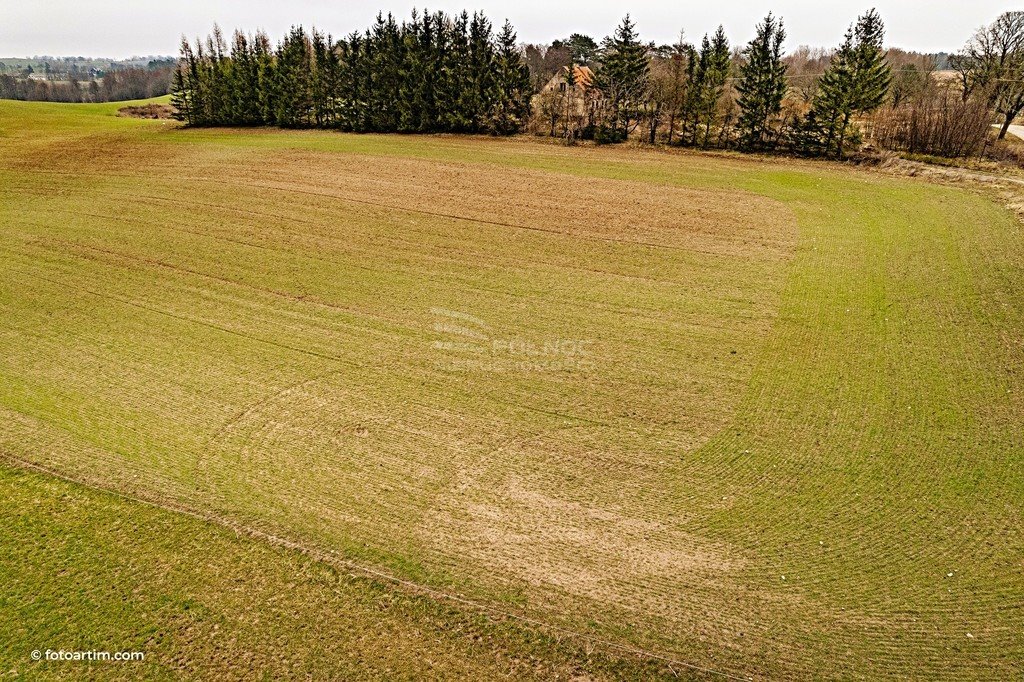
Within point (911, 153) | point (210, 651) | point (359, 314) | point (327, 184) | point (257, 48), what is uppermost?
point (257, 48)

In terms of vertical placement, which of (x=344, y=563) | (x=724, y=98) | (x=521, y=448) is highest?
(x=724, y=98)

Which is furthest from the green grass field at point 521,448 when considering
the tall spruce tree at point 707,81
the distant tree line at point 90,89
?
the distant tree line at point 90,89

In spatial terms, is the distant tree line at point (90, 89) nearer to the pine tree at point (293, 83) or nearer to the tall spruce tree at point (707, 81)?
the pine tree at point (293, 83)

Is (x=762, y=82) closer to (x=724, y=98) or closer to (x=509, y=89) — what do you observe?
(x=724, y=98)

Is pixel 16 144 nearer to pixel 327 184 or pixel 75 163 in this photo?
pixel 75 163

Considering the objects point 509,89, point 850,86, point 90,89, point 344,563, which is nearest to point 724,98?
point 850,86

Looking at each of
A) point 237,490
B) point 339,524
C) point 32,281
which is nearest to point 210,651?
point 339,524
